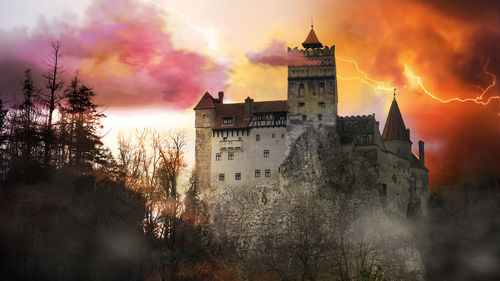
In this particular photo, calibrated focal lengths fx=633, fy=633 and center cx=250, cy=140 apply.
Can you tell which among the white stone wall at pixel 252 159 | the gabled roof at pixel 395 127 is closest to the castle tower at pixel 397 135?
the gabled roof at pixel 395 127

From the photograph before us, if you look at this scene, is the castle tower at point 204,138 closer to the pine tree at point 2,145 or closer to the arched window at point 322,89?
the arched window at point 322,89

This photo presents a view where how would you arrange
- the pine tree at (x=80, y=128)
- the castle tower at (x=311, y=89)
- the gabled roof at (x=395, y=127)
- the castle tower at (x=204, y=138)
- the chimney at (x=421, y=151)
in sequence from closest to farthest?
the pine tree at (x=80, y=128) < the castle tower at (x=311, y=89) < the castle tower at (x=204, y=138) < the gabled roof at (x=395, y=127) < the chimney at (x=421, y=151)

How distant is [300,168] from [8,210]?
1197 inches

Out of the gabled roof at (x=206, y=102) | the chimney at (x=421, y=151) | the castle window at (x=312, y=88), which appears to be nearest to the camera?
the castle window at (x=312, y=88)

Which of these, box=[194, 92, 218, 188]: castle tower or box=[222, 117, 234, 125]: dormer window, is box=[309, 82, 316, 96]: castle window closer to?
box=[222, 117, 234, 125]: dormer window

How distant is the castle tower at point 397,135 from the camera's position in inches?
2928

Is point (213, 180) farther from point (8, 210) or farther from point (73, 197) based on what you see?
point (8, 210)

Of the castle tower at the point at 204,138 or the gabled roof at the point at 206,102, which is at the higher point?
the gabled roof at the point at 206,102

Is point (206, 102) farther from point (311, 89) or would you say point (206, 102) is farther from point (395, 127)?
point (395, 127)

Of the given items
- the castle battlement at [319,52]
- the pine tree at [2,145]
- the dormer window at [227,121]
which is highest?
the castle battlement at [319,52]

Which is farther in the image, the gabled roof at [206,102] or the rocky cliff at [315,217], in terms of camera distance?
the gabled roof at [206,102]

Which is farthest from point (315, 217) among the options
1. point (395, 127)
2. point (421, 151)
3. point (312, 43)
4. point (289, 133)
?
point (312, 43)

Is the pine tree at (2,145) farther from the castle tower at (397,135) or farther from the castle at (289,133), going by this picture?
the castle tower at (397,135)

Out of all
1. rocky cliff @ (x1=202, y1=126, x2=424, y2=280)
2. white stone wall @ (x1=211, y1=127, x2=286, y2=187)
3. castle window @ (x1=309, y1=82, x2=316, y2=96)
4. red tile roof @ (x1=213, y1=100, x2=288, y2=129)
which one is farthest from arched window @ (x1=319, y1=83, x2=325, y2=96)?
white stone wall @ (x1=211, y1=127, x2=286, y2=187)
